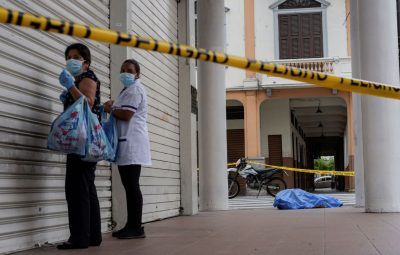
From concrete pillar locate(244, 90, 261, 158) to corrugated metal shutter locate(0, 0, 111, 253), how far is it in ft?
54.4

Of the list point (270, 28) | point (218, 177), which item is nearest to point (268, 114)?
point (270, 28)

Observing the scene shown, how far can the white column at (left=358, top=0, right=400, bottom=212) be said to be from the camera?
857cm

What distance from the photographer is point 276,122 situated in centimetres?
2339

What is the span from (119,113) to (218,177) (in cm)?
635

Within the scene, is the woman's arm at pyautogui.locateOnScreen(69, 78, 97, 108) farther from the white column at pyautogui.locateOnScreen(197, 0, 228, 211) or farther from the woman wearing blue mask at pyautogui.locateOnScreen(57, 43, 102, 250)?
the white column at pyautogui.locateOnScreen(197, 0, 228, 211)

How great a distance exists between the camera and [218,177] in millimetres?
11258

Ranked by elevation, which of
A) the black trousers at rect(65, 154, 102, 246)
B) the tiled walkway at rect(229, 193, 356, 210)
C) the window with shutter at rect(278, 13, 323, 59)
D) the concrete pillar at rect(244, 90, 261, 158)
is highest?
the window with shutter at rect(278, 13, 323, 59)

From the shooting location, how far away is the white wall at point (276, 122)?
23031 mm

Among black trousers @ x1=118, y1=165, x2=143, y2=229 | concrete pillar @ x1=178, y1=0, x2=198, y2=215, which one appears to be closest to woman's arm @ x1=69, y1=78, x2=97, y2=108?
black trousers @ x1=118, y1=165, x2=143, y2=229

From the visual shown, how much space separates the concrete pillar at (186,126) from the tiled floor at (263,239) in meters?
2.00

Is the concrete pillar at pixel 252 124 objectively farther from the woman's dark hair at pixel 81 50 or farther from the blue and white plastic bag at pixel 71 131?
the blue and white plastic bag at pixel 71 131

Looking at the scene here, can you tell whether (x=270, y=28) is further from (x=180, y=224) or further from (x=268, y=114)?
(x=180, y=224)

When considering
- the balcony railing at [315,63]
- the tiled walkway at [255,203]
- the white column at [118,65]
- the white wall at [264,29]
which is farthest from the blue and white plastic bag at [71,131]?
the white wall at [264,29]

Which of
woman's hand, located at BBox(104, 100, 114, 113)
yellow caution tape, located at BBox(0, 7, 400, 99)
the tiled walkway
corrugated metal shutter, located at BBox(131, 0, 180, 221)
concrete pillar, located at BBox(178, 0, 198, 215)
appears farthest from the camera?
the tiled walkway
